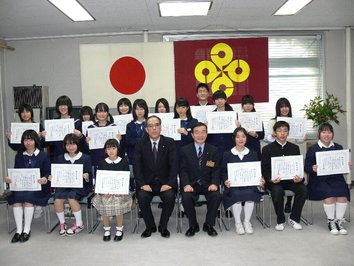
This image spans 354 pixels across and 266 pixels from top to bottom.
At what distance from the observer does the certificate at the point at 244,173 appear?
439 cm

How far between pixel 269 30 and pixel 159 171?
3895 millimetres

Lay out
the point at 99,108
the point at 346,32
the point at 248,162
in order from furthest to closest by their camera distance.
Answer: the point at 346,32, the point at 99,108, the point at 248,162

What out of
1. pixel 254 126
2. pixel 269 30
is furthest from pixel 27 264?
pixel 269 30

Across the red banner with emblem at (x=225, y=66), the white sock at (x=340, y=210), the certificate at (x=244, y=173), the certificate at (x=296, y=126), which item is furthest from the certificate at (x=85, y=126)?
the white sock at (x=340, y=210)

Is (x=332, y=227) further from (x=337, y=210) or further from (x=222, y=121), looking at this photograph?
(x=222, y=121)

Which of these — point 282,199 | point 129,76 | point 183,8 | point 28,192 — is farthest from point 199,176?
point 129,76

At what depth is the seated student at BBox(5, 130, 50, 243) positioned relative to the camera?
4.45 meters

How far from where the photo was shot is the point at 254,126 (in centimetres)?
505

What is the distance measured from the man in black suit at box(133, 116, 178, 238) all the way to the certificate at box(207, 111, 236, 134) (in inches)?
23.6

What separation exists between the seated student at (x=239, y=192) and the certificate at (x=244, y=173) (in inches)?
2.7

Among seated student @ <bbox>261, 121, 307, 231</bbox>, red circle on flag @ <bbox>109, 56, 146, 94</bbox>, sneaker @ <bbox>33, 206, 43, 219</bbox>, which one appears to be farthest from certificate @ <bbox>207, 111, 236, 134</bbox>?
sneaker @ <bbox>33, 206, 43, 219</bbox>

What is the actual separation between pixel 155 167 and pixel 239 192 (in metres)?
1.04

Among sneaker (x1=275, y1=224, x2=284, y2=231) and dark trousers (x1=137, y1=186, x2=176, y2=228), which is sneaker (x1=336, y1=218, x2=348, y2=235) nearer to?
sneaker (x1=275, y1=224, x2=284, y2=231)

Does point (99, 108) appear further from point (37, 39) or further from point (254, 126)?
point (37, 39)
